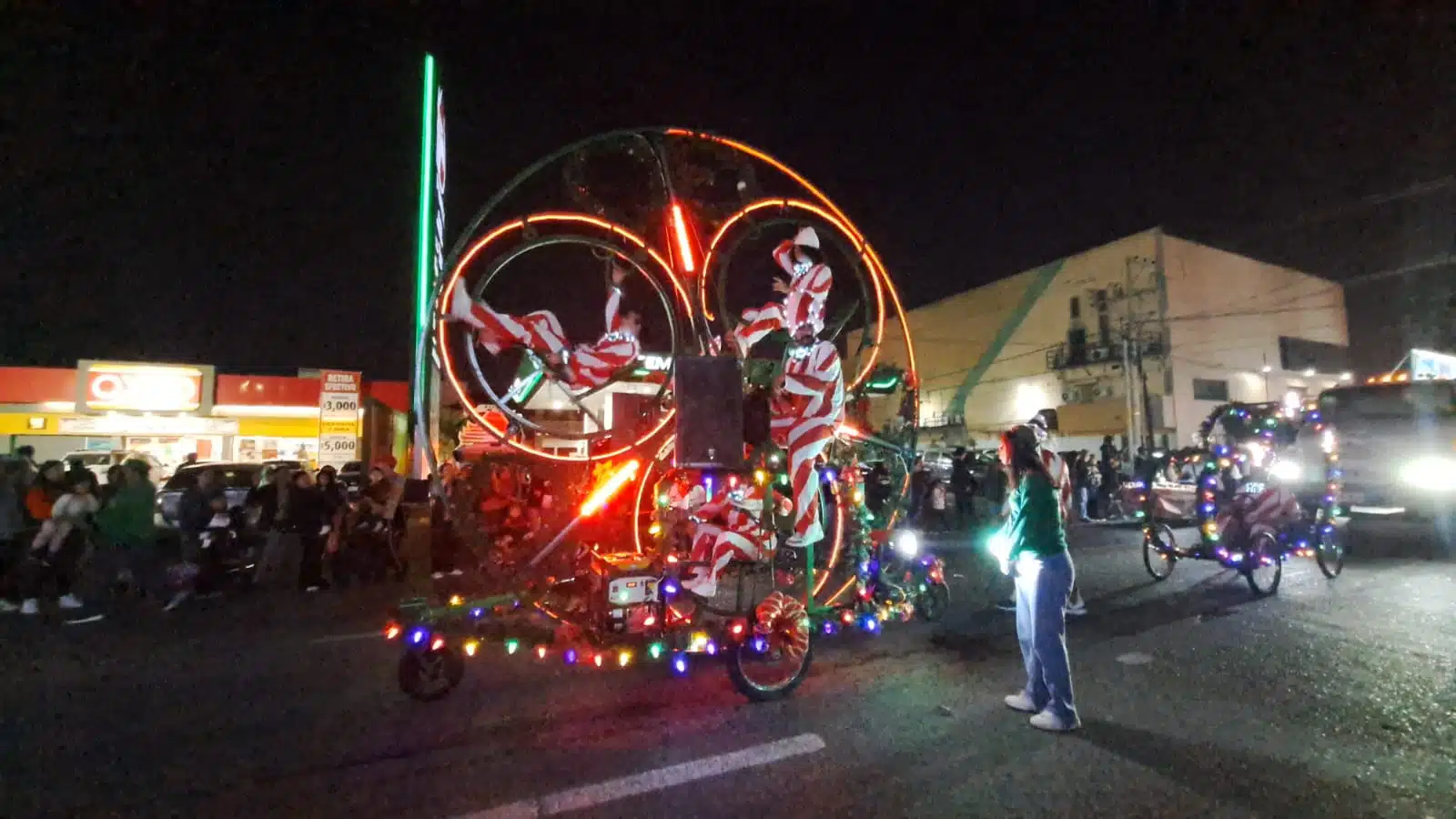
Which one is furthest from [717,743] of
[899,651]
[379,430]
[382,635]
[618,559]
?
[379,430]

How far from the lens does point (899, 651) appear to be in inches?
272

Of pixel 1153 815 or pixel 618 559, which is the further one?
pixel 618 559

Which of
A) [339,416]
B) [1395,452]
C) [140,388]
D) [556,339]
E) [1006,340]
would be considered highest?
[1006,340]

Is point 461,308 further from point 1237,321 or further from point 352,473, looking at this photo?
point 1237,321

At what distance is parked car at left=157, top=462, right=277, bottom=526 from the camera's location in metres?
15.2

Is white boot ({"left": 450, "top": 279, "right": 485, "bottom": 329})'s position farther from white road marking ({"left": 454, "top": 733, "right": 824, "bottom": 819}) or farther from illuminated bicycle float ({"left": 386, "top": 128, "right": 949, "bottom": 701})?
white road marking ({"left": 454, "top": 733, "right": 824, "bottom": 819})

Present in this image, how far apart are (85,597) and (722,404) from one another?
921 cm

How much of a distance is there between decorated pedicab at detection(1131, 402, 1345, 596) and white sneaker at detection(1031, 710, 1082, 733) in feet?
18.9

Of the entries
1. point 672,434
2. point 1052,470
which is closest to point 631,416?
point 672,434

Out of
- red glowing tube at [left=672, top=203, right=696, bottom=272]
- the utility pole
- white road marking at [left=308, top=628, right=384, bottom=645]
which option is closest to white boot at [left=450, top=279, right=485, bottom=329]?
red glowing tube at [left=672, top=203, right=696, bottom=272]

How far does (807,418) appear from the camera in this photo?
19.7 feet

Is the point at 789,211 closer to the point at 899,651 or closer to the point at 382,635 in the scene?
the point at 899,651

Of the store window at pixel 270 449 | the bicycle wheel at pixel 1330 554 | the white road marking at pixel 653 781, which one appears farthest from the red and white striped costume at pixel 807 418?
the store window at pixel 270 449

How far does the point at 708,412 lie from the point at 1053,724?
307cm
